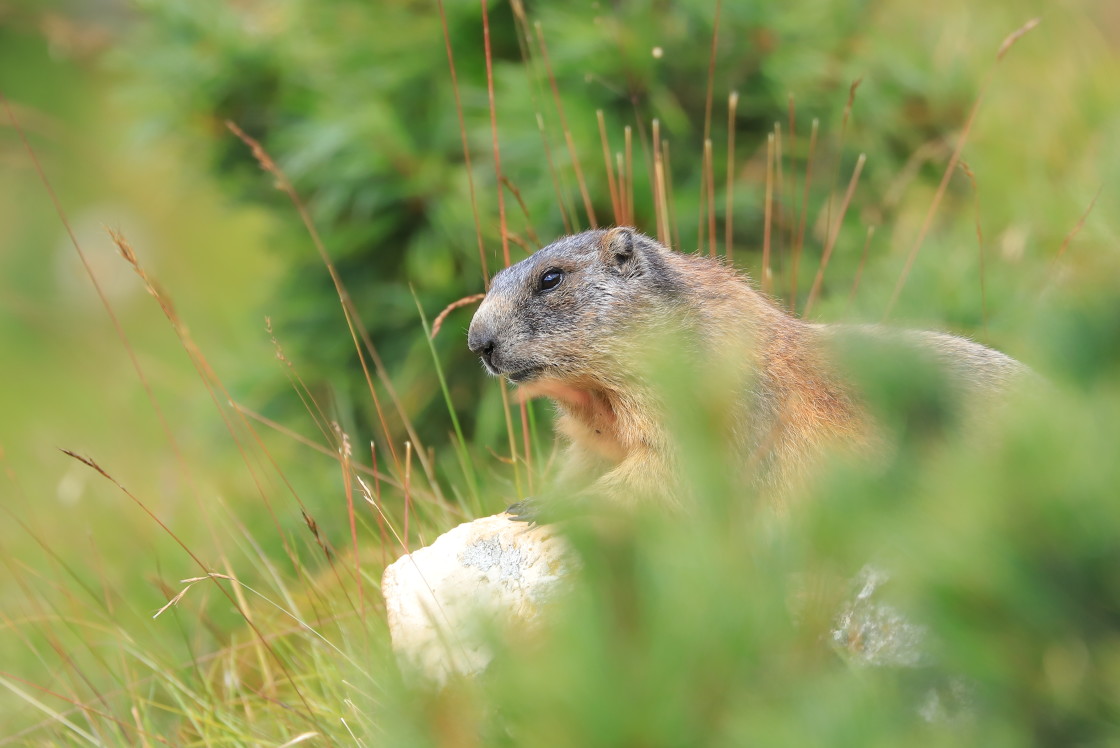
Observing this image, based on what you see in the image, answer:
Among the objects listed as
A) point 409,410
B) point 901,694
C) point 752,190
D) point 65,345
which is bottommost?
point 65,345

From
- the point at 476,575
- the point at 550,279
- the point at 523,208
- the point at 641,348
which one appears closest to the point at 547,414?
the point at 523,208

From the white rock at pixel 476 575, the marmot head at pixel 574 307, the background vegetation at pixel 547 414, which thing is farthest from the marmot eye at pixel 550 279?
the white rock at pixel 476 575

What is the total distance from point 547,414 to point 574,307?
7.27ft

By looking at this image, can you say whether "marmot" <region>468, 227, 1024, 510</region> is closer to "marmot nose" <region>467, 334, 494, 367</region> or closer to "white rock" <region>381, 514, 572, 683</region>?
"marmot nose" <region>467, 334, 494, 367</region>

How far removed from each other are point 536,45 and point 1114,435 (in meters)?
5.06

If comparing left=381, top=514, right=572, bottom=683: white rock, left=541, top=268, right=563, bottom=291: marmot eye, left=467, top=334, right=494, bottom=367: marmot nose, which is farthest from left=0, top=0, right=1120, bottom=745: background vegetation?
left=541, top=268, right=563, bottom=291: marmot eye

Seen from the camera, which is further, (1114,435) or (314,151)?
(314,151)

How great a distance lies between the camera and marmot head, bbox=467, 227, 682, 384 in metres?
3.52

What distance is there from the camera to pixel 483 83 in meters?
6.25

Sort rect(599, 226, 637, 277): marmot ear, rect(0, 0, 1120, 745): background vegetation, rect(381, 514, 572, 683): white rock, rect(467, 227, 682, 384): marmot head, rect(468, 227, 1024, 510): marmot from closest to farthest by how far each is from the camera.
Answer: rect(0, 0, 1120, 745): background vegetation
rect(381, 514, 572, 683): white rock
rect(468, 227, 1024, 510): marmot
rect(467, 227, 682, 384): marmot head
rect(599, 226, 637, 277): marmot ear

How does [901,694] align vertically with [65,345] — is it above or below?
above

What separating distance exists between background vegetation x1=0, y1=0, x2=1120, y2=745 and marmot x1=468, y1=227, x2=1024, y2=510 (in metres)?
0.34

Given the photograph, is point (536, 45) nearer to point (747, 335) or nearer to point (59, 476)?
point (747, 335)

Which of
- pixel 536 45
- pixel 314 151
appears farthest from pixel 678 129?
pixel 314 151
